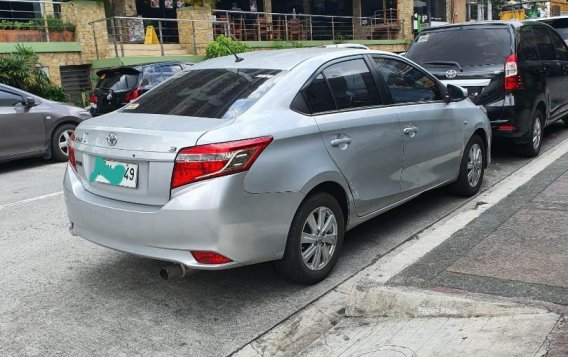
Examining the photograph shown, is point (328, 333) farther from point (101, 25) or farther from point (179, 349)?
point (101, 25)

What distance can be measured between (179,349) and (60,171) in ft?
20.5

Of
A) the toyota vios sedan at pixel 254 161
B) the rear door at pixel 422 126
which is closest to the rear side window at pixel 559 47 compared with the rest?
the rear door at pixel 422 126

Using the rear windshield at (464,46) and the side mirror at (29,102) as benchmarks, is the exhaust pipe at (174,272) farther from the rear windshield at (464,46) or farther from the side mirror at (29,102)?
the side mirror at (29,102)

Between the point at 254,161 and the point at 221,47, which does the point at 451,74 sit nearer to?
the point at 254,161

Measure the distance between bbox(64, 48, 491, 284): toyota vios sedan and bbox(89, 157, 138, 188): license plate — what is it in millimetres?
10

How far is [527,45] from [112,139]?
623cm

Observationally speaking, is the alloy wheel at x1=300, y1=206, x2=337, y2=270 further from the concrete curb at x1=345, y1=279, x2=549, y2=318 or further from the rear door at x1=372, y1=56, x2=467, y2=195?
the rear door at x1=372, y1=56, x2=467, y2=195

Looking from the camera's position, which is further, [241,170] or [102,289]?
[102,289]

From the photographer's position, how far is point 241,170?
3.57 meters

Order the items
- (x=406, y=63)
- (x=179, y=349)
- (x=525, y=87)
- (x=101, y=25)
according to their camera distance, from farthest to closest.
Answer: (x=101, y=25) < (x=525, y=87) < (x=406, y=63) < (x=179, y=349)

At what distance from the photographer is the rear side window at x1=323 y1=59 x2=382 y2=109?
4.50m

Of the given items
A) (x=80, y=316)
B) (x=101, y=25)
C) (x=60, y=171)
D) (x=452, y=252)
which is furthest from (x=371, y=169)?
(x=101, y=25)

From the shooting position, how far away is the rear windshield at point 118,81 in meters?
11.9

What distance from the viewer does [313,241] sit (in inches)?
162
